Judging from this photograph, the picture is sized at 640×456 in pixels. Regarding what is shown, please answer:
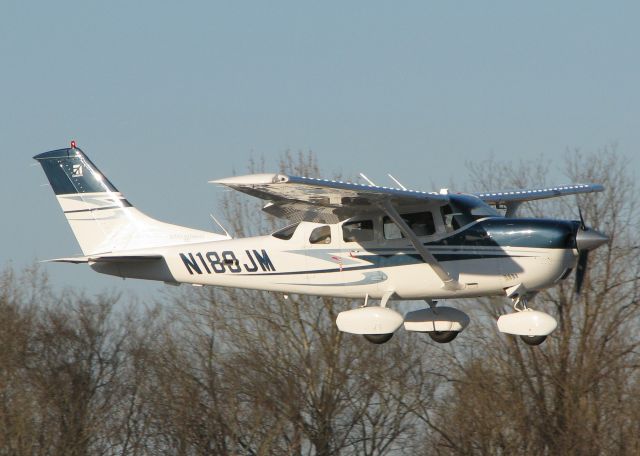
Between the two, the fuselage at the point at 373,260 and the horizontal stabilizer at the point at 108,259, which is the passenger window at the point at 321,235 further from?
the horizontal stabilizer at the point at 108,259

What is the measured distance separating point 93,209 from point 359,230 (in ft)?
15.9

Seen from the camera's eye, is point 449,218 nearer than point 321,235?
Yes

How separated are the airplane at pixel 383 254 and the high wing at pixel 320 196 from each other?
0.02 meters

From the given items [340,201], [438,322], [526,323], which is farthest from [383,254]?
[526,323]

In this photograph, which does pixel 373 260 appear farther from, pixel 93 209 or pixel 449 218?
pixel 93 209

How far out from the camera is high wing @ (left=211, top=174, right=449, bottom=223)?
Answer: 1396cm

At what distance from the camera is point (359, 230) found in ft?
54.4

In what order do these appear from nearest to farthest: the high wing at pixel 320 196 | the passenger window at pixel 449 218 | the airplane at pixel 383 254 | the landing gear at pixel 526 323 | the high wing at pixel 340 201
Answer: the high wing at pixel 320 196 < the high wing at pixel 340 201 < the airplane at pixel 383 254 < the landing gear at pixel 526 323 < the passenger window at pixel 449 218

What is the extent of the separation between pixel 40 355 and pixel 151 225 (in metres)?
14.9

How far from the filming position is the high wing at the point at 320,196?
13961mm

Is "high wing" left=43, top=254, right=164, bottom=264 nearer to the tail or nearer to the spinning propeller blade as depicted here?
the tail

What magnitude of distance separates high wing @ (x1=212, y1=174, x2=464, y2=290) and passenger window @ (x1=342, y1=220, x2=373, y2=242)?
155mm

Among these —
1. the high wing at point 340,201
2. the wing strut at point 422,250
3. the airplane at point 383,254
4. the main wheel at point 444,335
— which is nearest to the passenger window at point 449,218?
the airplane at point 383,254

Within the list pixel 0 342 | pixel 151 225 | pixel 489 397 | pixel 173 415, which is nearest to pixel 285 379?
pixel 173 415
